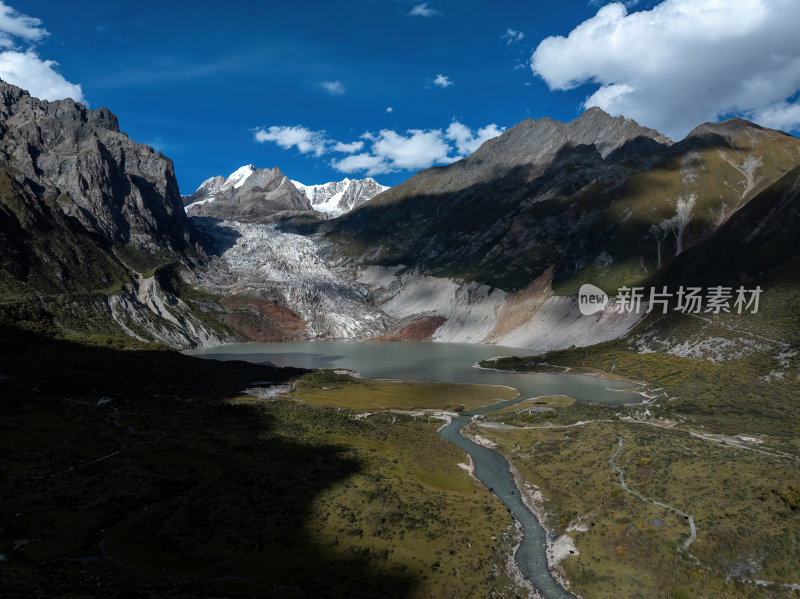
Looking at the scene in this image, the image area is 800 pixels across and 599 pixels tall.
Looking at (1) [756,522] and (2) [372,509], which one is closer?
(1) [756,522]

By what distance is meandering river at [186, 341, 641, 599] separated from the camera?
125ft

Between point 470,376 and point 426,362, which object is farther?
point 426,362

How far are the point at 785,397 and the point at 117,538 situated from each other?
89.0m

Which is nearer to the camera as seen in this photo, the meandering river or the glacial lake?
the meandering river

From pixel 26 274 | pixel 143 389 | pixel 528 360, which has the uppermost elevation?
pixel 26 274

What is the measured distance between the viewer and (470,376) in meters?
118

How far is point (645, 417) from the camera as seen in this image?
233 ft

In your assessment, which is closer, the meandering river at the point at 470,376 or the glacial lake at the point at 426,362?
the meandering river at the point at 470,376

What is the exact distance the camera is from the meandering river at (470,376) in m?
38.1

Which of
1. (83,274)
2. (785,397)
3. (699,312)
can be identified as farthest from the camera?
(83,274)

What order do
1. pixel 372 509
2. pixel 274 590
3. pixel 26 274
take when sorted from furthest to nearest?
pixel 26 274
pixel 372 509
pixel 274 590

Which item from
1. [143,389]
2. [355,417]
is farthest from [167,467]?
[143,389]

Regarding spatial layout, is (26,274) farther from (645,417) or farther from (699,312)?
(699,312)

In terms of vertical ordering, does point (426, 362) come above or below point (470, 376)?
below
